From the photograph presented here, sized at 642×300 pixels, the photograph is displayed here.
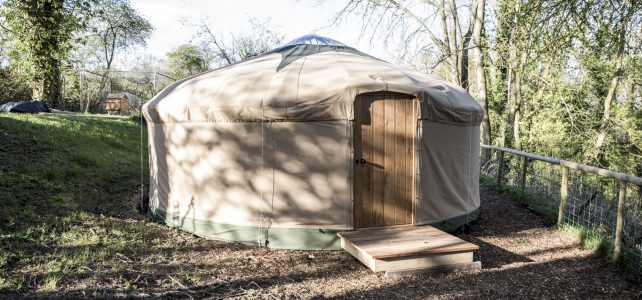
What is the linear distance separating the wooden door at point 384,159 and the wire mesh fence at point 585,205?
1.88m

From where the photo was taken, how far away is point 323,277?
143 inches

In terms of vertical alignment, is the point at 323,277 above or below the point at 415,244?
below

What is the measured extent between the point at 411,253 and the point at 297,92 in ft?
5.98

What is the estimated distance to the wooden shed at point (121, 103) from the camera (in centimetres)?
1686

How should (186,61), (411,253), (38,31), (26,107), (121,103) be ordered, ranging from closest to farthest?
(411,253) → (38,31) → (26,107) → (121,103) → (186,61)

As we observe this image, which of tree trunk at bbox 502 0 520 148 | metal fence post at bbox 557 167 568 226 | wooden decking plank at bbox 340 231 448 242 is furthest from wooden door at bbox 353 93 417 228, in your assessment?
tree trunk at bbox 502 0 520 148

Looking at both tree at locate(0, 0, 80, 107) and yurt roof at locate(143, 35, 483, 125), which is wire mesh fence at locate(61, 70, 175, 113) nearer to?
tree at locate(0, 0, 80, 107)

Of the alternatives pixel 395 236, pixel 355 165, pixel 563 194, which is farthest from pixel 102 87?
pixel 563 194

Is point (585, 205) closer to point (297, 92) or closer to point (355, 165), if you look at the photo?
point (355, 165)

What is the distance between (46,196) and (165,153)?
5.71 feet

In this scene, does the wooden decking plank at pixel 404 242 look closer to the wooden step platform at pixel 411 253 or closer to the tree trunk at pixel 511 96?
the wooden step platform at pixel 411 253

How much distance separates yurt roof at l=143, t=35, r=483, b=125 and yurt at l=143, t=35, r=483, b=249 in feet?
0.04

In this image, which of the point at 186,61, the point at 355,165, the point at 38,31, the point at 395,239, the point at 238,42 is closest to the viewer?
the point at 395,239

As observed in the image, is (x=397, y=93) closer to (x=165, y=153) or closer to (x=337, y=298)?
(x=337, y=298)
